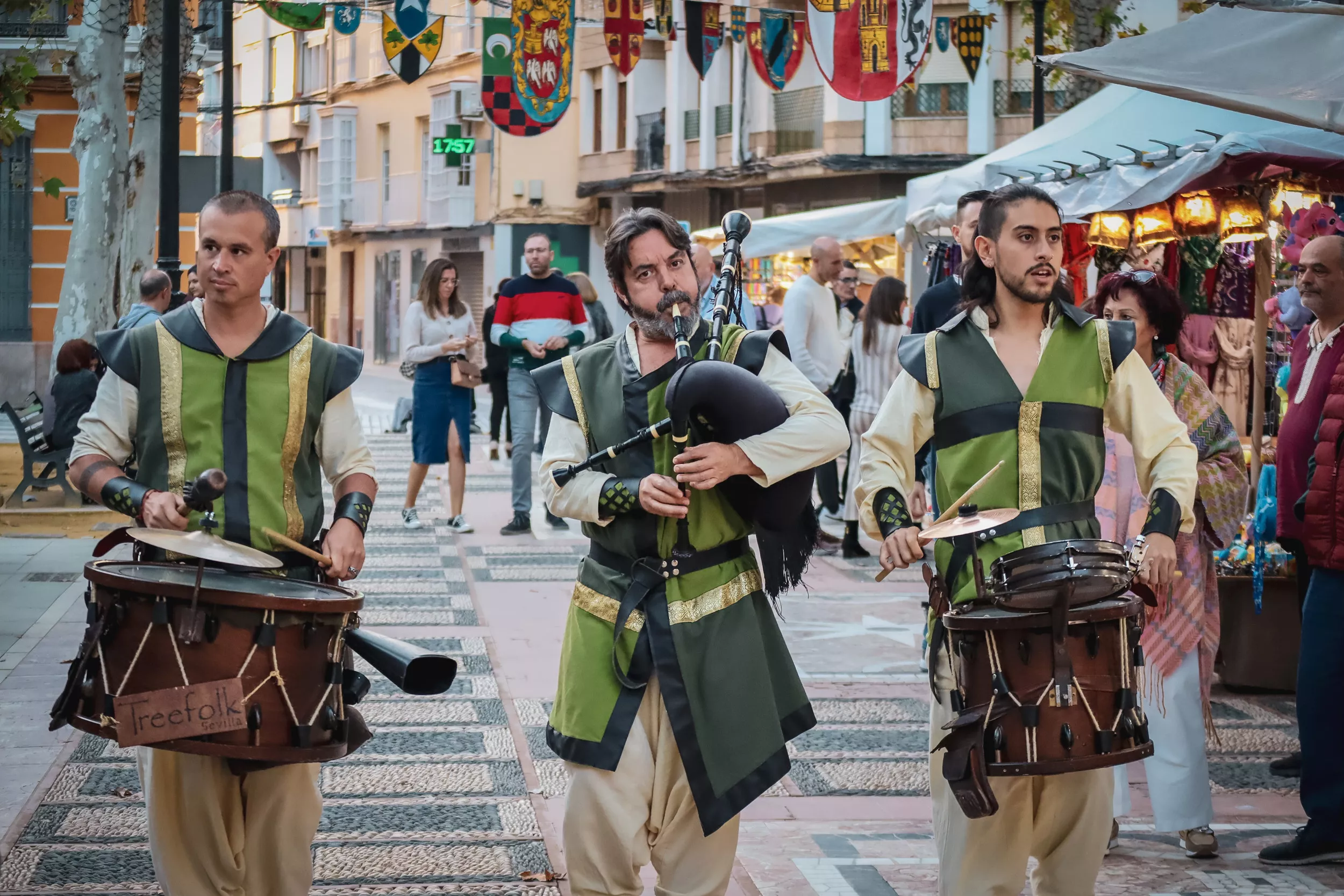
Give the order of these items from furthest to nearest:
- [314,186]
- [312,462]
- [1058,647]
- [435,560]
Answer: [314,186]
[435,560]
[312,462]
[1058,647]

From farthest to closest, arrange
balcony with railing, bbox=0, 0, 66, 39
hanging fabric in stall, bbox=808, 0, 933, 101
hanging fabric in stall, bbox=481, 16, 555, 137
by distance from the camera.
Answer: balcony with railing, bbox=0, 0, 66, 39
hanging fabric in stall, bbox=481, 16, 555, 137
hanging fabric in stall, bbox=808, 0, 933, 101

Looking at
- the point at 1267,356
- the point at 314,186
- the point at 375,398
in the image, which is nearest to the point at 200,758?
the point at 1267,356

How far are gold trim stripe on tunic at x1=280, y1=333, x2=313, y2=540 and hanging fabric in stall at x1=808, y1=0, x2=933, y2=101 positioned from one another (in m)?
7.10

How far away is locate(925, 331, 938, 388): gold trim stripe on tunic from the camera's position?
4.40m

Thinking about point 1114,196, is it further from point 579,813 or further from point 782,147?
point 782,147

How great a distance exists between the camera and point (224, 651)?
12.2 ft

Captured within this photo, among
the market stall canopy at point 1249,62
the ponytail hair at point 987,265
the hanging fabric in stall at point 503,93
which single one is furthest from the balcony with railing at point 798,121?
the ponytail hair at point 987,265

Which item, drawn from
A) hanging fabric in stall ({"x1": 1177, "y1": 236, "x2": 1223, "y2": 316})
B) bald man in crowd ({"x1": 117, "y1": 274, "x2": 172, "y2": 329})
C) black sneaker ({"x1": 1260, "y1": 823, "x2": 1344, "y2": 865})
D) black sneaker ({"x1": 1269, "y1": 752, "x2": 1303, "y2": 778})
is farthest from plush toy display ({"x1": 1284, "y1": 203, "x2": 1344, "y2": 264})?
bald man in crowd ({"x1": 117, "y1": 274, "x2": 172, "y2": 329})

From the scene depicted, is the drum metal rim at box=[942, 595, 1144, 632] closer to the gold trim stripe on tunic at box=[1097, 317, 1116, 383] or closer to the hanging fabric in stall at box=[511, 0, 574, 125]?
the gold trim stripe on tunic at box=[1097, 317, 1116, 383]

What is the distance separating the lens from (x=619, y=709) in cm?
408

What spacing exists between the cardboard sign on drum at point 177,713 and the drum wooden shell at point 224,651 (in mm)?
24

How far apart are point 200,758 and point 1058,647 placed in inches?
77.3

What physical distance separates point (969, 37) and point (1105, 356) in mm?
14811

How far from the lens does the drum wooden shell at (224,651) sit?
370 centimetres
